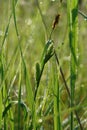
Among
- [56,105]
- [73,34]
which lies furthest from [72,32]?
[56,105]

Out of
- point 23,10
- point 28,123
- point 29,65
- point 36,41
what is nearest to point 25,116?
point 28,123

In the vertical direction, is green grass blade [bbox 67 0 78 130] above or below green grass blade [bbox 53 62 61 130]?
above

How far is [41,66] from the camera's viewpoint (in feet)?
3.38

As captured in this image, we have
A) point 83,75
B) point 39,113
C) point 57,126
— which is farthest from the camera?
point 83,75

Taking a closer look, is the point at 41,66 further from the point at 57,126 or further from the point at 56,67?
the point at 57,126

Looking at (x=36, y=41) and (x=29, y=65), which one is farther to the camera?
(x=36, y=41)

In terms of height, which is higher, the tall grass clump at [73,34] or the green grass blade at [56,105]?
the tall grass clump at [73,34]

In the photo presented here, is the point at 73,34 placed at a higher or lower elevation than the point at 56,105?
higher

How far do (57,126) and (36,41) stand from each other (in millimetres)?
1857

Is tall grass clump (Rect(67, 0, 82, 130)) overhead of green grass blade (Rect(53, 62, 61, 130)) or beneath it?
overhead

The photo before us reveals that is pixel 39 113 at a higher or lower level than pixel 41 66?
lower

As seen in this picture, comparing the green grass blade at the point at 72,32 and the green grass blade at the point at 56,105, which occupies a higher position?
the green grass blade at the point at 72,32

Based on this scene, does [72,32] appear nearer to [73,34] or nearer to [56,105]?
[73,34]

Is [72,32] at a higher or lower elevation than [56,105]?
higher
